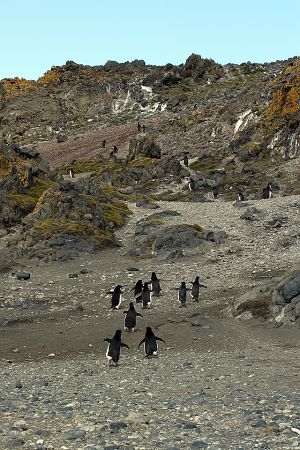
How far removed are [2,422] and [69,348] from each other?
32.6 ft

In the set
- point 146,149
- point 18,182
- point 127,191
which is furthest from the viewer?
point 146,149

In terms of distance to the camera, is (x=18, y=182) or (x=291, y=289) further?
(x=18, y=182)

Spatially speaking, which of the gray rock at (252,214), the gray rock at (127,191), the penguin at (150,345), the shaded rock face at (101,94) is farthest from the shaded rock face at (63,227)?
the shaded rock face at (101,94)

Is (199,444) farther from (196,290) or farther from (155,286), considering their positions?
(155,286)

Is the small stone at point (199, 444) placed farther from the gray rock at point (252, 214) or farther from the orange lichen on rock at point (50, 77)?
the orange lichen on rock at point (50, 77)

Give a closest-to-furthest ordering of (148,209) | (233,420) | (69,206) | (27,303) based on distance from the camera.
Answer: (233,420) < (27,303) < (69,206) < (148,209)

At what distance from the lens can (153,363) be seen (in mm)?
20297

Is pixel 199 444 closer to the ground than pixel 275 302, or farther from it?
closer to the ground

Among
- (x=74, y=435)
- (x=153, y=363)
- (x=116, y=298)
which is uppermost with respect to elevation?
(x=116, y=298)

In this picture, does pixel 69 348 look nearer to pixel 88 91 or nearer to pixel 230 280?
pixel 230 280

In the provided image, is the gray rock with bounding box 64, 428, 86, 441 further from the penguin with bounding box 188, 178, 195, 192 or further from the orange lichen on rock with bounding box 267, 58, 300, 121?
the orange lichen on rock with bounding box 267, 58, 300, 121

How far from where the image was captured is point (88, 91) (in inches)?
5037

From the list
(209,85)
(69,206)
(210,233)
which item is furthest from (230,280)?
(209,85)

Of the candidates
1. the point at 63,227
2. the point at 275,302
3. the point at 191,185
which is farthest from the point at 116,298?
the point at 191,185
